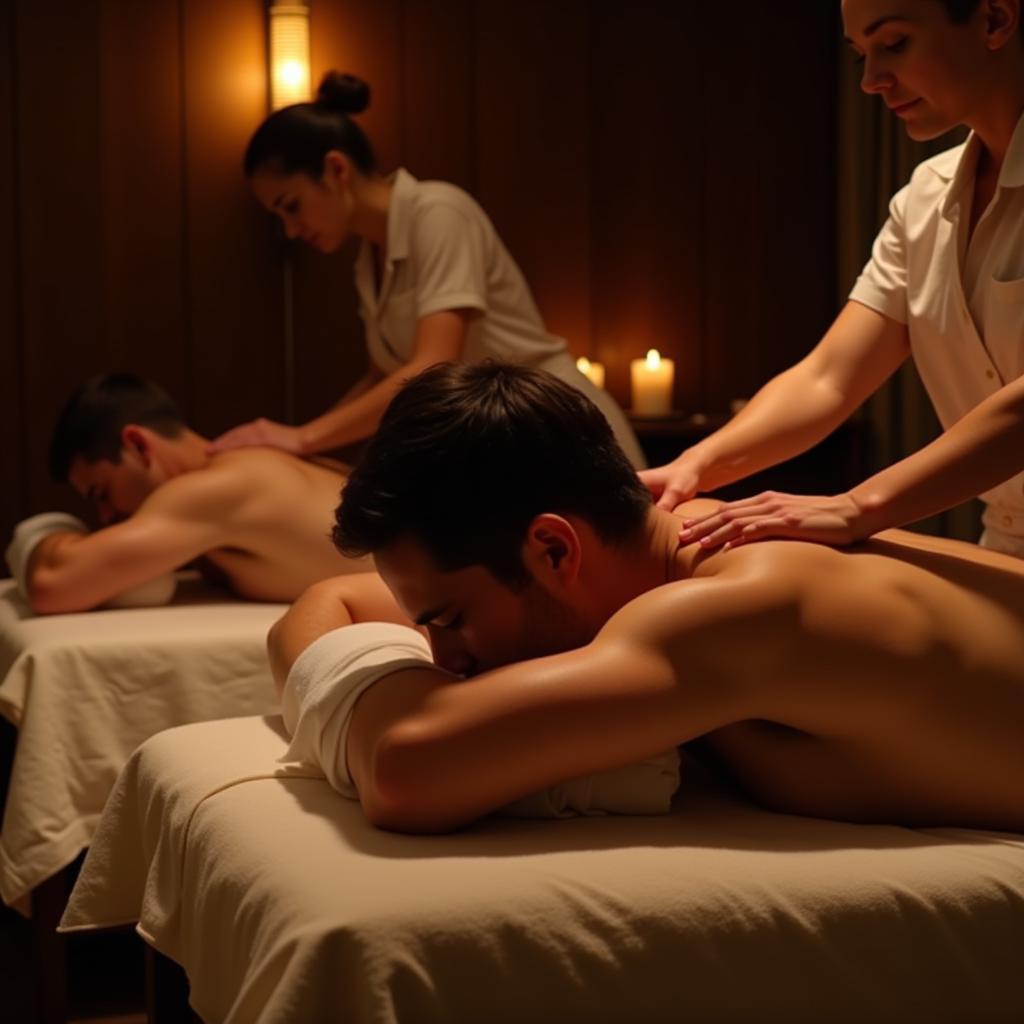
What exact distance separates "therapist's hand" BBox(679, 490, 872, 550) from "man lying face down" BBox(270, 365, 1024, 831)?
0.06 ft

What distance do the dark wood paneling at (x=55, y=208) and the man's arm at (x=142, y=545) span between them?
984 millimetres

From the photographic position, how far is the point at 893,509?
1481 millimetres

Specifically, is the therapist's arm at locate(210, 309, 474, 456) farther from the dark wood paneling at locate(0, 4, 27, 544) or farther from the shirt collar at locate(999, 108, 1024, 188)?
the shirt collar at locate(999, 108, 1024, 188)

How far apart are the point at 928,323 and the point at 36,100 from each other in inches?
93.9

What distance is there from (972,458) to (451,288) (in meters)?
1.63

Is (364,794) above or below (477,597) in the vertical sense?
below

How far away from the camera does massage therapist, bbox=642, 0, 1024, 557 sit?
1.50m

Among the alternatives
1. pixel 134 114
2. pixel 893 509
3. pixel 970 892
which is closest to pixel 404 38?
pixel 134 114

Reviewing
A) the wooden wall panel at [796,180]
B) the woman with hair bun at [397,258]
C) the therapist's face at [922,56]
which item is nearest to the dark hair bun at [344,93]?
the woman with hair bun at [397,258]

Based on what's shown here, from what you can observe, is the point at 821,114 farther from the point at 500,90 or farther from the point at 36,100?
the point at 36,100

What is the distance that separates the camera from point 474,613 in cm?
135

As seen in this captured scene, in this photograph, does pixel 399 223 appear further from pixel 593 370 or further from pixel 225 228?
pixel 593 370

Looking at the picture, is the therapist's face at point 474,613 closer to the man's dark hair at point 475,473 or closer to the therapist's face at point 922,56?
the man's dark hair at point 475,473

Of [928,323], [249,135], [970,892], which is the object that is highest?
[249,135]
